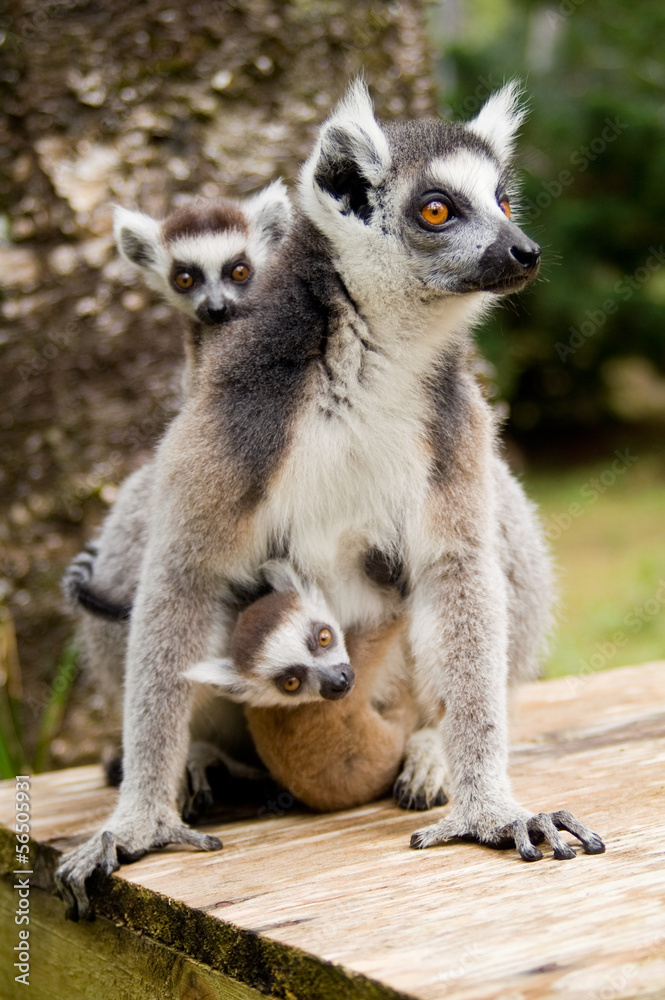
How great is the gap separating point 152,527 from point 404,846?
103cm

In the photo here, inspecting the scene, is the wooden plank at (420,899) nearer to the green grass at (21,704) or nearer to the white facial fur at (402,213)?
the green grass at (21,704)

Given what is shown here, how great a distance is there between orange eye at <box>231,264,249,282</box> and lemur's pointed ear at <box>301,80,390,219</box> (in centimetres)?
102

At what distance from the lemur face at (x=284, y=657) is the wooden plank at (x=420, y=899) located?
371 millimetres

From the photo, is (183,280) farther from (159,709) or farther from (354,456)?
(159,709)

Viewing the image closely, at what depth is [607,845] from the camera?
2.23 m

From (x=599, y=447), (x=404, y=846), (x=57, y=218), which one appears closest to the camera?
(x=404, y=846)

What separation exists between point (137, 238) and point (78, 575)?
128 centimetres

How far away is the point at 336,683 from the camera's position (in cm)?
247

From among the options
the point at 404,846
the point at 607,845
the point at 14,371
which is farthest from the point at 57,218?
the point at 607,845

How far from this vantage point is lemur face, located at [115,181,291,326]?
3584mm

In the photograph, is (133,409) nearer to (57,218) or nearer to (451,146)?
(57,218)
